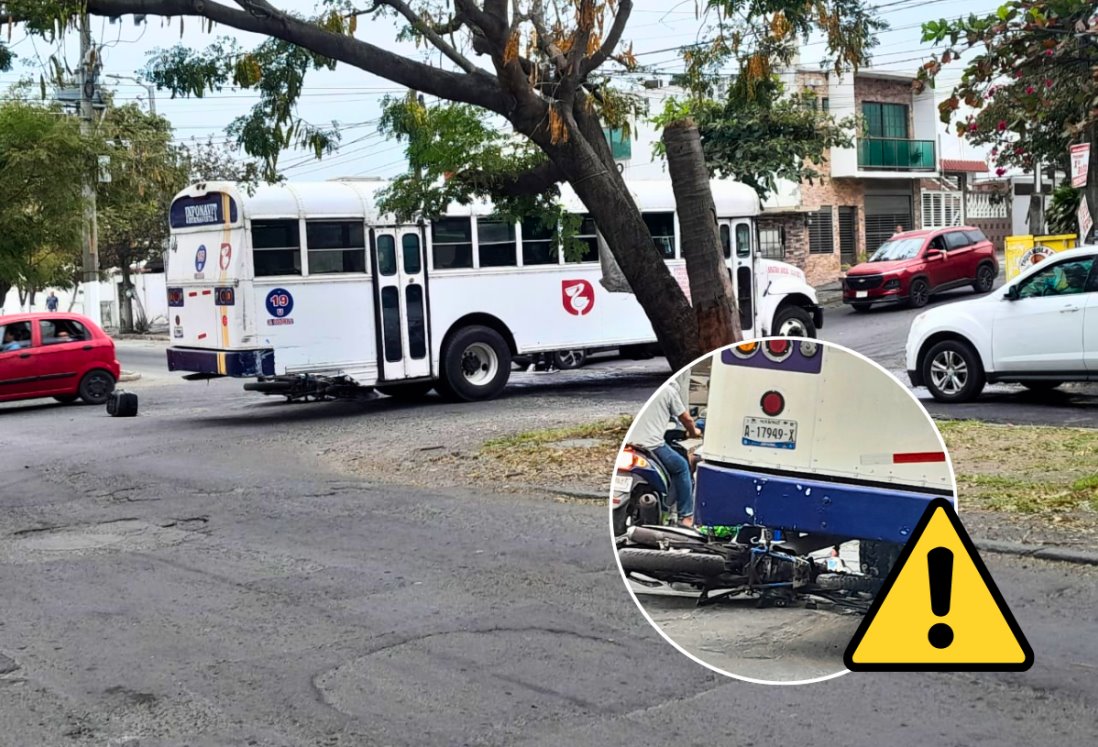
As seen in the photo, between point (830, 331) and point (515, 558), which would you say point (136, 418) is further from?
point (830, 331)

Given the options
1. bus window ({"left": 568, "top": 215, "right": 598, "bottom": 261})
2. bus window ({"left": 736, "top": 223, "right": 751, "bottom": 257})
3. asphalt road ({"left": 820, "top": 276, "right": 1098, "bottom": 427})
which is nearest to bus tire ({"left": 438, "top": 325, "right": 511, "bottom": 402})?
bus window ({"left": 568, "top": 215, "right": 598, "bottom": 261})

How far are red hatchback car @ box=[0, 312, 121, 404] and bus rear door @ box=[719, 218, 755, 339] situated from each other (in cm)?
1055

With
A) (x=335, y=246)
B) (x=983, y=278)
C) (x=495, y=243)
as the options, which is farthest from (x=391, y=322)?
(x=983, y=278)

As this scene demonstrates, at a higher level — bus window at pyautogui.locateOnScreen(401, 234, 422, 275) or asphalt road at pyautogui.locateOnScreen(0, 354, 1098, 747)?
bus window at pyautogui.locateOnScreen(401, 234, 422, 275)

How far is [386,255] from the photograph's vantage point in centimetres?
1867

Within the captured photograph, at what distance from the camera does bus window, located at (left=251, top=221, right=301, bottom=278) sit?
58.1 ft

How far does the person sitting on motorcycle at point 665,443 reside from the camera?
6.02ft

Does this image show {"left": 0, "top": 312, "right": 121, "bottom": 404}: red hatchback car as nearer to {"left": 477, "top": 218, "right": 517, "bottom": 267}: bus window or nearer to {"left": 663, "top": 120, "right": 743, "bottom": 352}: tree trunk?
{"left": 477, "top": 218, "right": 517, "bottom": 267}: bus window

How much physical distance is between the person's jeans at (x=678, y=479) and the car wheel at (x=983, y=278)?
3117 cm

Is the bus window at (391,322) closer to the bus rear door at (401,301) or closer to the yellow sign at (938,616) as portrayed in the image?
the bus rear door at (401,301)

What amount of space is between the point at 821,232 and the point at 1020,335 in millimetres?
27248

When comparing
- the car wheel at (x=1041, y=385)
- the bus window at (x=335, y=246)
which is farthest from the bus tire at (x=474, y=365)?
the car wheel at (x=1041, y=385)

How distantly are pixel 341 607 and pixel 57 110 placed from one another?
24.1 metres

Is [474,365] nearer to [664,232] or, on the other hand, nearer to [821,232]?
[664,232]
